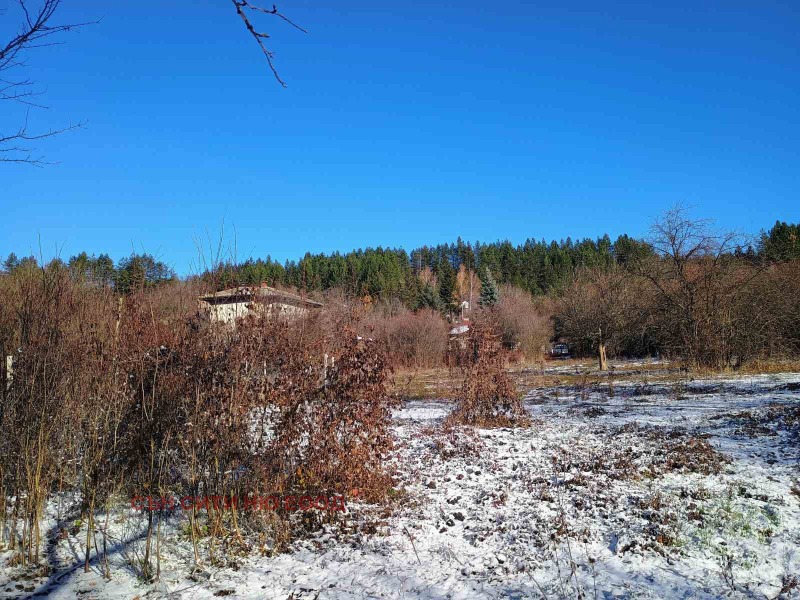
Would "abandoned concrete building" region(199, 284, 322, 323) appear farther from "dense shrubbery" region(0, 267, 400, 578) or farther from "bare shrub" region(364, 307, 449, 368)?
"bare shrub" region(364, 307, 449, 368)

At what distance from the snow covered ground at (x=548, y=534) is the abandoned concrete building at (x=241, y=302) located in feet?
7.63

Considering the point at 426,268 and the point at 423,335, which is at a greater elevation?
the point at 426,268

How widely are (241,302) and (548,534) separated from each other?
4.06 m

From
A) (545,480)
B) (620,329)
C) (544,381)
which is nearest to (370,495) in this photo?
(545,480)

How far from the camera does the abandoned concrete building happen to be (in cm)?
539

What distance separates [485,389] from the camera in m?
10.7

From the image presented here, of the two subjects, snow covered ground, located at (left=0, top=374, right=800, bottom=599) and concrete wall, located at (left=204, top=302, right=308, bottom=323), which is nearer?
snow covered ground, located at (left=0, top=374, right=800, bottom=599)

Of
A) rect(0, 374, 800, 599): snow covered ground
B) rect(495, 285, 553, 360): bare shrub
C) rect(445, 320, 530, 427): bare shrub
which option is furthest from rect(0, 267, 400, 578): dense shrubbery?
rect(495, 285, 553, 360): bare shrub

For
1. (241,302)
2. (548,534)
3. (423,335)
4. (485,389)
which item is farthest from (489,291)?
(241,302)

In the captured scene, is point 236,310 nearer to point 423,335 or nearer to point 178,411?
point 178,411

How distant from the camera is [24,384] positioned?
4902 mm

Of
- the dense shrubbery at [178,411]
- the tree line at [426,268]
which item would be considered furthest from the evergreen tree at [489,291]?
the dense shrubbery at [178,411]

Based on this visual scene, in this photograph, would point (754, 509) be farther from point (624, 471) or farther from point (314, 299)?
point (314, 299)

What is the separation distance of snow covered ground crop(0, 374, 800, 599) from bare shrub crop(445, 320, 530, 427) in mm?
2030
